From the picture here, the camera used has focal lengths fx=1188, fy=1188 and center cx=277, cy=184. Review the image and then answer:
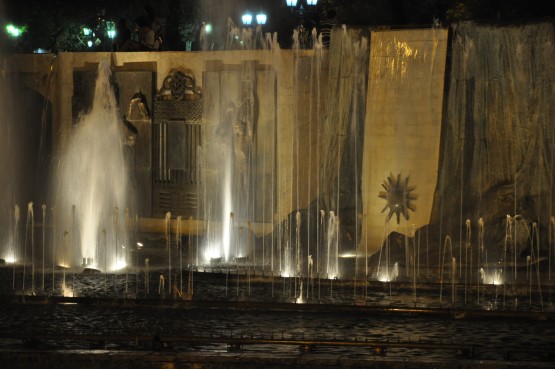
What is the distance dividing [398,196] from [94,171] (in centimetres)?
557

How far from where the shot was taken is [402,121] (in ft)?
55.1

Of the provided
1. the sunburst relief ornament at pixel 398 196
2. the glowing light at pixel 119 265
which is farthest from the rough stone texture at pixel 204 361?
the sunburst relief ornament at pixel 398 196

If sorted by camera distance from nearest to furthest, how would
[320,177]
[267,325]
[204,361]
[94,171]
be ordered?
[204,361], [267,325], [320,177], [94,171]

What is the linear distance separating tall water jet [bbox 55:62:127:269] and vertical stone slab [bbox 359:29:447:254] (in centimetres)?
388

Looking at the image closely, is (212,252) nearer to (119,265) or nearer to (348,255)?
(119,265)

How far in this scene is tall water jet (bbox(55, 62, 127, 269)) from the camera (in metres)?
18.7

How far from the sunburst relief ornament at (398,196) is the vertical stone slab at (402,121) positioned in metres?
0.05

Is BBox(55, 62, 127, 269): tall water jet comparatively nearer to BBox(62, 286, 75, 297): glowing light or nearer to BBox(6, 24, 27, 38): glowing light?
BBox(62, 286, 75, 297): glowing light

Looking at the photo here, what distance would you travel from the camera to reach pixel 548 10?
21359mm

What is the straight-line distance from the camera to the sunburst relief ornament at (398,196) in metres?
16.7

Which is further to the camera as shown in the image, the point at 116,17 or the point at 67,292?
the point at 116,17

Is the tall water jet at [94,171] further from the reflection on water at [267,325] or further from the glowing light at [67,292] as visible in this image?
the reflection on water at [267,325]

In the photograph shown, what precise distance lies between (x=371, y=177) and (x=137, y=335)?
8.15 meters

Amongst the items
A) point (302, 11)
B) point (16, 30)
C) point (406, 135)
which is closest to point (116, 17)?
point (16, 30)
